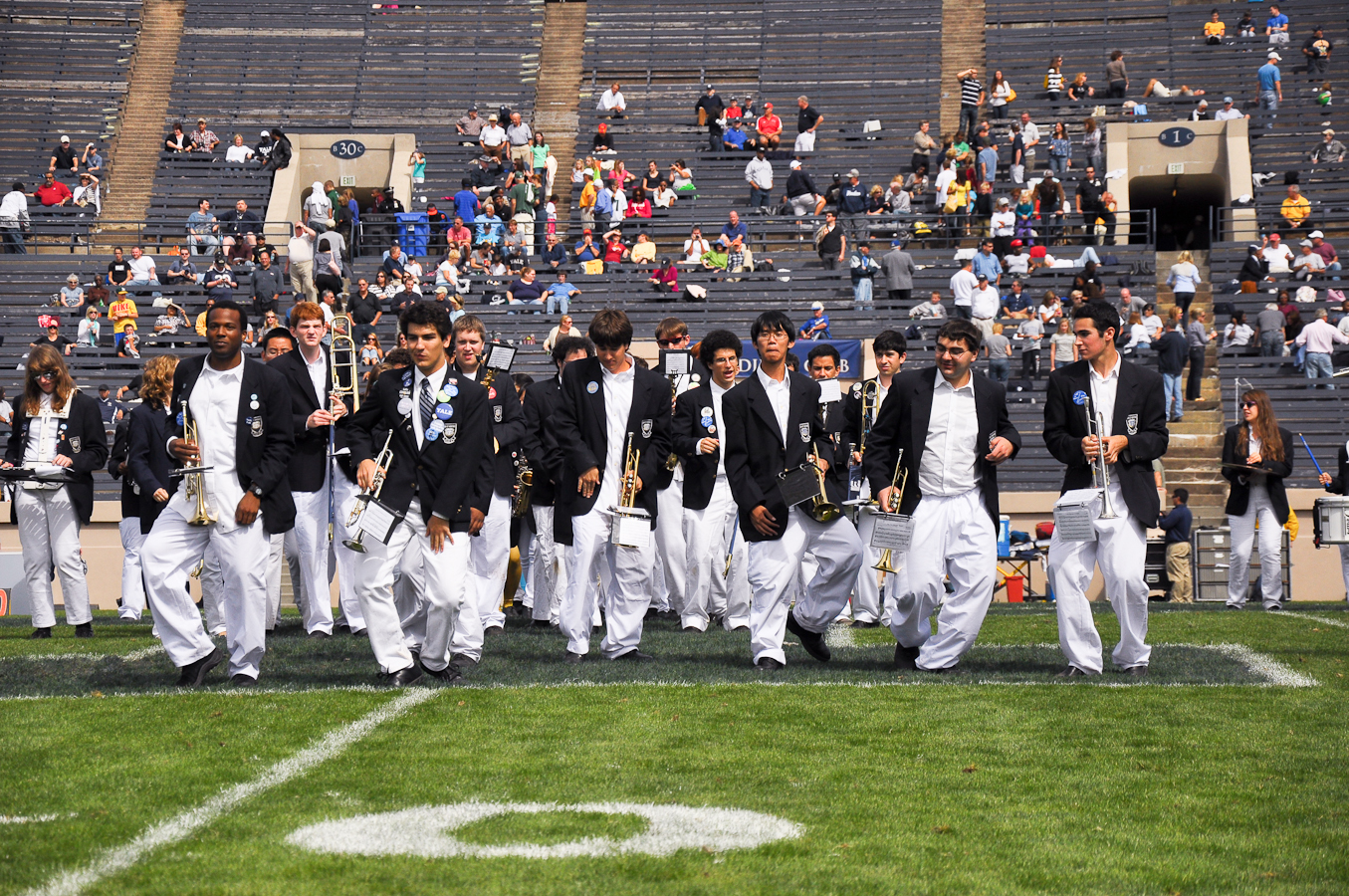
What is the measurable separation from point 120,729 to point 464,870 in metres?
2.98

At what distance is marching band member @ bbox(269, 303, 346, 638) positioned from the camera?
35.2ft

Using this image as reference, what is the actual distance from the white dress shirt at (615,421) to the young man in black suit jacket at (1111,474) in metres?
2.62

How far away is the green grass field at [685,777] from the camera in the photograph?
450 centimetres

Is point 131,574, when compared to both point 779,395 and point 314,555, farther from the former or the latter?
point 779,395

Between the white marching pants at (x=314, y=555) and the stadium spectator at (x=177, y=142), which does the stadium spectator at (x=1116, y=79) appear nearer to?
the stadium spectator at (x=177, y=142)

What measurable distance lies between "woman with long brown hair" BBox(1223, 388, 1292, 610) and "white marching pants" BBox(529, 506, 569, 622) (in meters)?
7.07

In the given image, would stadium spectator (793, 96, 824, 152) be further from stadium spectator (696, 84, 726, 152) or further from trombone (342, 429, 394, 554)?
trombone (342, 429, 394, 554)

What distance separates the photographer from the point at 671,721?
277 inches

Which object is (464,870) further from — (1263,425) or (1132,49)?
(1132,49)

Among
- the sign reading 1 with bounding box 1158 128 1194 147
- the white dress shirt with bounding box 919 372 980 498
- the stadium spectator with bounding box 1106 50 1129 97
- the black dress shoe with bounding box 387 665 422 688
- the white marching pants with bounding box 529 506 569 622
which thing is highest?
the stadium spectator with bounding box 1106 50 1129 97

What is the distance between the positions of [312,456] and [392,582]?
3.10m

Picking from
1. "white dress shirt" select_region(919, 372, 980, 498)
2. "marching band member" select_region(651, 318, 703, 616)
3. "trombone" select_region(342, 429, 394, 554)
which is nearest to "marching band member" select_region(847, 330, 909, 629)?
"marching band member" select_region(651, 318, 703, 616)

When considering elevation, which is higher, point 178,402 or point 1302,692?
point 178,402

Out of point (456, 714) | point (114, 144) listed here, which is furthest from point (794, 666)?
point (114, 144)
